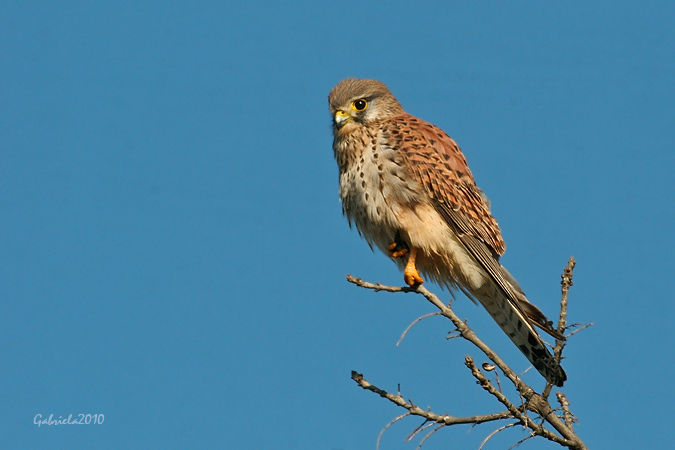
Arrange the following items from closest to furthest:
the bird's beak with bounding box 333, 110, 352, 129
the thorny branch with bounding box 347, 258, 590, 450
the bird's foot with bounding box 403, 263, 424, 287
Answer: the thorny branch with bounding box 347, 258, 590, 450
the bird's foot with bounding box 403, 263, 424, 287
the bird's beak with bounding box 333, 110, 352, 129

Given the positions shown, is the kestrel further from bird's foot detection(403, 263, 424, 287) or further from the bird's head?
the bird's head

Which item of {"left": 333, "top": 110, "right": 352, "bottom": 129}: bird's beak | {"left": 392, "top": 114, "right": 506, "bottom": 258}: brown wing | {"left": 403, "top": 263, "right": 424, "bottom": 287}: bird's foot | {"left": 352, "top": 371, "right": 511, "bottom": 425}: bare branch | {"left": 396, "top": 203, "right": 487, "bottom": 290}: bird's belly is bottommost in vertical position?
{"left": 352, "top": 371, "right": 511, "bottom": 425}: bare branch

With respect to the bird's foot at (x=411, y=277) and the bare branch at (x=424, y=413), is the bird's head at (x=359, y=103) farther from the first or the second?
the bare branch at (x=424, y=413)

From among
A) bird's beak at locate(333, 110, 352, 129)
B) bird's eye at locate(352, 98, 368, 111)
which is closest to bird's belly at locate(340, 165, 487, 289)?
bird's beak at locate(333, 110, 352, 129)

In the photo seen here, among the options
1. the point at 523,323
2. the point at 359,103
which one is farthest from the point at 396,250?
the point at 359,103

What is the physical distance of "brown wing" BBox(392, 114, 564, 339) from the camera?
165 inches

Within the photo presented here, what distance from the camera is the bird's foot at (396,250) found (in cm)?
423

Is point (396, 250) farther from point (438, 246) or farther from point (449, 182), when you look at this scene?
point (449, 182)

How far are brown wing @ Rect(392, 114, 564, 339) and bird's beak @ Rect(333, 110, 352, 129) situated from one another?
336 millimetres

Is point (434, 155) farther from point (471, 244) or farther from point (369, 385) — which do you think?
point (369, 385)

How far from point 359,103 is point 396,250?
1099 millimetres

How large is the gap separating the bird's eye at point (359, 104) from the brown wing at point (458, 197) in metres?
0.29

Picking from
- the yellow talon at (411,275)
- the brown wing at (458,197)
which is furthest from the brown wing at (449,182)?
the yellow talon at (411,275)

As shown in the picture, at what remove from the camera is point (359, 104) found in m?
4.75
